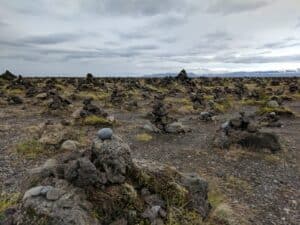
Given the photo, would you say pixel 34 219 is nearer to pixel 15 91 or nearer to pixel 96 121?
pixel 96 121

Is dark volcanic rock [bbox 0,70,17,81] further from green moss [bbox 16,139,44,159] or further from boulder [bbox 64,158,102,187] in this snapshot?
boulder [bbox 64,158,102,187]

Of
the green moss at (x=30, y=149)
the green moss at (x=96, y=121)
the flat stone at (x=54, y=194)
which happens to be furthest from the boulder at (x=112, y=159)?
the green moss at (x=96, y=121)

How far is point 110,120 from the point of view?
2356 centimetres

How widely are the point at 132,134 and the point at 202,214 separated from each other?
11986mm

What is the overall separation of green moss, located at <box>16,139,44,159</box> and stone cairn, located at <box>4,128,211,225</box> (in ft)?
21.5

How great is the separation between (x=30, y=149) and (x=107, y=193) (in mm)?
8897

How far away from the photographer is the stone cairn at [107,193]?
6.90 m

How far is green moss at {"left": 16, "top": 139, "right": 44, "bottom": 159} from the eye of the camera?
591 inches

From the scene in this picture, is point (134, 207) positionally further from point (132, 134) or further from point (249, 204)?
point (132, 134)

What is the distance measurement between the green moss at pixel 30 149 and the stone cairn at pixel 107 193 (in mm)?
6567

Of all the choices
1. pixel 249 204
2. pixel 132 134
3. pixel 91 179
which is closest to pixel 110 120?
pixel 132 134

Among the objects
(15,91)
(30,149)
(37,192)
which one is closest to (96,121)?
(30,149)

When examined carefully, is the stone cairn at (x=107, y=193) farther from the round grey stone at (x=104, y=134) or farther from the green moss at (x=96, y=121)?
the green moss at (x=96, y=121)

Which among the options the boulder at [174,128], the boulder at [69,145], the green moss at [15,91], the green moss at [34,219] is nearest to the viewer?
the green moss at [34,219]
